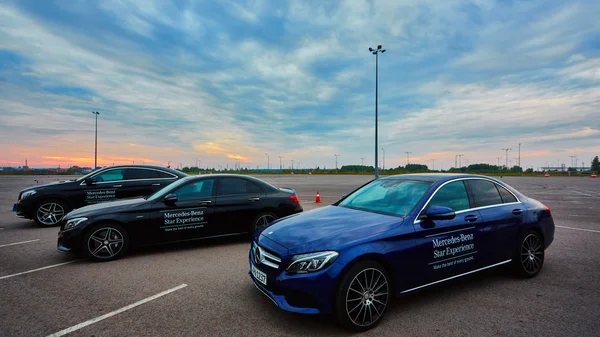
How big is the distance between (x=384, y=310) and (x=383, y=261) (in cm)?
50

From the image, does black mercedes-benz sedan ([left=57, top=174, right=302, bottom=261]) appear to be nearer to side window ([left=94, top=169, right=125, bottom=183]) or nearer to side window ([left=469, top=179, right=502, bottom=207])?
side window ([left=94, top=169, right=125, bottom=183])

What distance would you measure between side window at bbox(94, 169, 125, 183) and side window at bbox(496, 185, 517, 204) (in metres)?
9.20

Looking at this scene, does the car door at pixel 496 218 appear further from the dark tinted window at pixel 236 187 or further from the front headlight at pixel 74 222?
the front headlight at pixel 74 222

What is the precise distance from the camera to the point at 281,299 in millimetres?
3119

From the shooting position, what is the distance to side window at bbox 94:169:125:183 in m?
9.02

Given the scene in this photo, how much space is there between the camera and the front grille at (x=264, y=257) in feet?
10.6

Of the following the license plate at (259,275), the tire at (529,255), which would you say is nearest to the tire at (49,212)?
the license plate at (259,275)

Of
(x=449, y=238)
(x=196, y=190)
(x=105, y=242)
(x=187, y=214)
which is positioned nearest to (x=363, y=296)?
(x=449, y=238)

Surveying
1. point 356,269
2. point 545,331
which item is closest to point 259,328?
point 356,269

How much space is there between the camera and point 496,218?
168 inches

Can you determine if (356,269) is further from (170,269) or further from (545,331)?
(170,269)

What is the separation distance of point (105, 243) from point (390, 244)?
482 centimetres

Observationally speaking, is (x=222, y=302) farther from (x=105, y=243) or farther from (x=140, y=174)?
(x=140, y=174)

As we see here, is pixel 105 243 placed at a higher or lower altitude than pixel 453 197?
lower
